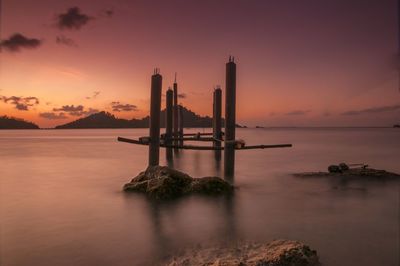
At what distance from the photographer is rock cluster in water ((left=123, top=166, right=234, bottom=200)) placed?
9961 millimetres

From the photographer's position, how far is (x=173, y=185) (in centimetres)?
1015

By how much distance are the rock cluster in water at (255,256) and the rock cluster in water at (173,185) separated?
416cm

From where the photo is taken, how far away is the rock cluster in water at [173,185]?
9.96m

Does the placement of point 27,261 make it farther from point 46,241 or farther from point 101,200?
point 101,200

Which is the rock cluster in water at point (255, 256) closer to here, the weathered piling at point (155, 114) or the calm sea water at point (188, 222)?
the calm sea water at point (188, 222)

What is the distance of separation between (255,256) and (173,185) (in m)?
5.55

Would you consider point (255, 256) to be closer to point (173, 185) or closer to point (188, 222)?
point (188, 222)

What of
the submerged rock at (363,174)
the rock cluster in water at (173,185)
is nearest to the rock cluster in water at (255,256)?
the rock cluster in water at (173,185)

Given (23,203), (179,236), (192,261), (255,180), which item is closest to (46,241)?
(179,236)

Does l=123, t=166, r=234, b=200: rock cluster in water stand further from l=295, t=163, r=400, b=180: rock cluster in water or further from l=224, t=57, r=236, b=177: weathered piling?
l=295, t=163, r=400, b=180: rock cluster in water

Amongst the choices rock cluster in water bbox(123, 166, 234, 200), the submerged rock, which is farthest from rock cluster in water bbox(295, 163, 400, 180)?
rock cluster in water bbox(123, 166, 234, 200)

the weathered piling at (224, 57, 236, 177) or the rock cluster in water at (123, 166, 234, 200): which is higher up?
the weathered piling at (224, 57, 236, 177)

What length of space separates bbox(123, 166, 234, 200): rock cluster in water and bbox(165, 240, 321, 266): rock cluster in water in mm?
4161

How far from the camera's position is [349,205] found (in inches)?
378
